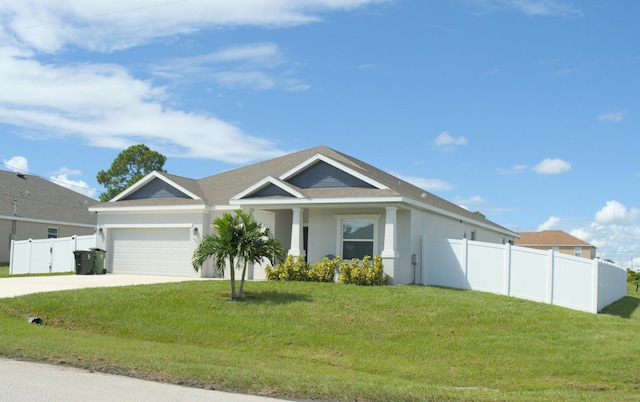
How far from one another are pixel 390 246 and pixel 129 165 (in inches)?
1522

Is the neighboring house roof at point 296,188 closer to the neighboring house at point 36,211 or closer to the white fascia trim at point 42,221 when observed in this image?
the white fascia trim at point 42,221

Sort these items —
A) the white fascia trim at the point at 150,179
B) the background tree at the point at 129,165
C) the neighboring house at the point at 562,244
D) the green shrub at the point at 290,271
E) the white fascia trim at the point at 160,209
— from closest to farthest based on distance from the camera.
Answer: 1. the green shrub at the point at 290,271
2. the white fascia trim at the point at 160,209
3. the white fascia trim at the point at 150,179
4. the background tree at the point at 129,165
5. the neighboring house at the point at 562,244

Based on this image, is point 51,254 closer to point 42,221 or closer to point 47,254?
point 47,254

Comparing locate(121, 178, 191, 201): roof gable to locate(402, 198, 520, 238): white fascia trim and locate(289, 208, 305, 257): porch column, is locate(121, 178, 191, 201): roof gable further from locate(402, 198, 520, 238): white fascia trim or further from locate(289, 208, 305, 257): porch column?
locate(402, 198, 520, 238): white fascia trim

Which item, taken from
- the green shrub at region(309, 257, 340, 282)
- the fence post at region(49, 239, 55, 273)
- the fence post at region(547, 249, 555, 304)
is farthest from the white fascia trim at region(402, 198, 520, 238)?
the fence post at region(49, 239, 55, 273)

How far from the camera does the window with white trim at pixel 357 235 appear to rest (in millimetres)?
22297

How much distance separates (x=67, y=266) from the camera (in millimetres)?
29312

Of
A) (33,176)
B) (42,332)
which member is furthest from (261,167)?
(33,176)

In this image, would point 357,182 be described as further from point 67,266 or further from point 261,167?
point 67,266

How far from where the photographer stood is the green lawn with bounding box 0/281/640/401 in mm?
9758

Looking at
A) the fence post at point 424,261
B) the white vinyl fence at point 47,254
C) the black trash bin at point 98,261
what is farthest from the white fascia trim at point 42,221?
the fence post at point 424,261

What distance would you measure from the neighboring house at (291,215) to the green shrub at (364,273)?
1.17ft

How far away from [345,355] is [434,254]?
396 inches

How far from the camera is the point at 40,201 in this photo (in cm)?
4112
